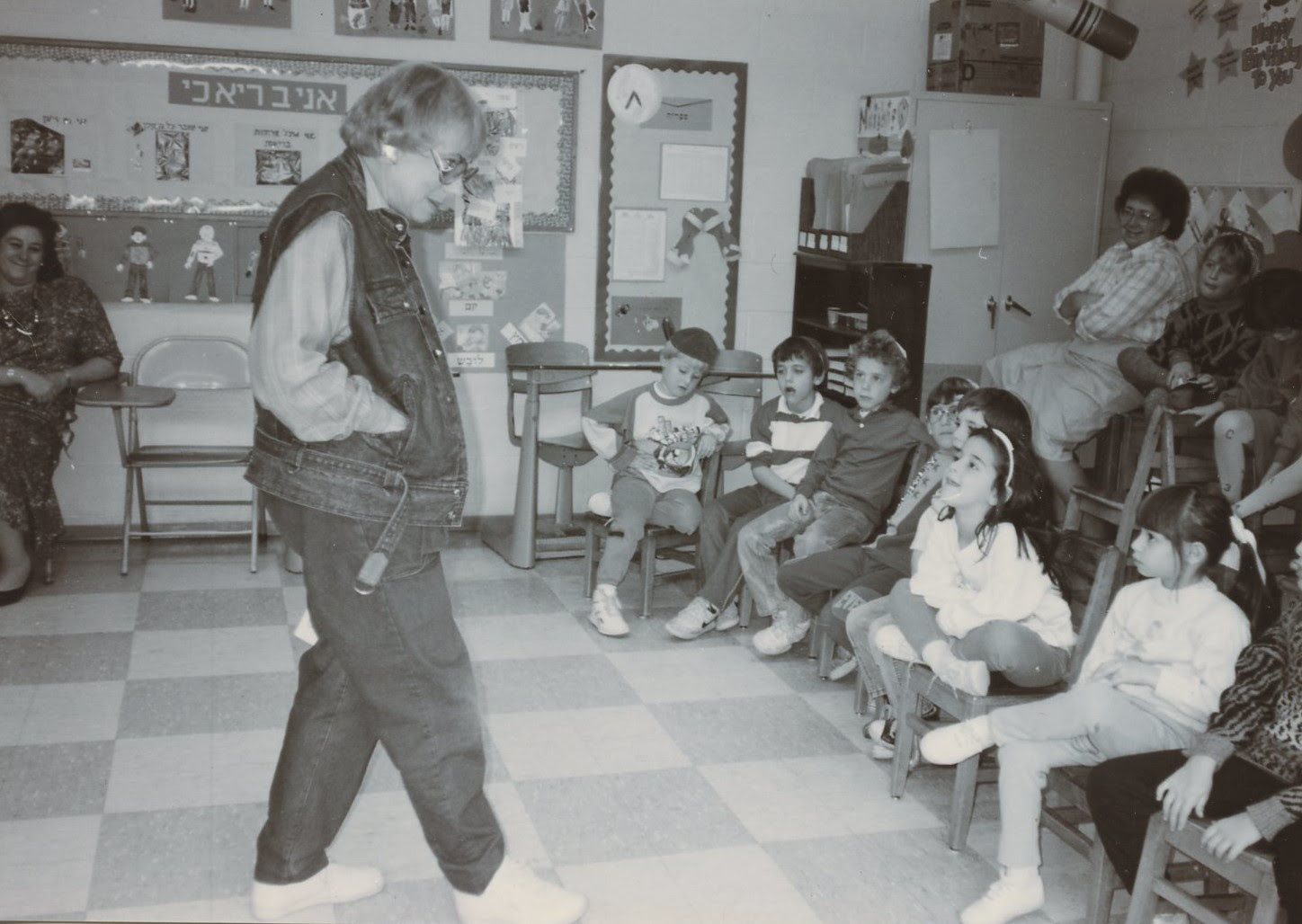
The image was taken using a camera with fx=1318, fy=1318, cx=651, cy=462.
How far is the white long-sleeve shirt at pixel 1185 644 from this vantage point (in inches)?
97.9

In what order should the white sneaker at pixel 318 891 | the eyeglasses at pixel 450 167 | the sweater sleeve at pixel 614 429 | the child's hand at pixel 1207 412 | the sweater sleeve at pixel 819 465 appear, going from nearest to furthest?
the eyeglasses at pixel 450 167, the white sneaker at pixel 318 891, the child's hand at pixel 1207 412, the sweater sleeve at pixel 819 465, the sweater sleeve at pixel 614 429

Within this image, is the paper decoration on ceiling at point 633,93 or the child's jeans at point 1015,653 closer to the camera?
the child's jeans at point 1015,653

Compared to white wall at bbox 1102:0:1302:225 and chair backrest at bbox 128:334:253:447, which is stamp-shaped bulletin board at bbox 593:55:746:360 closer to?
chair backrest at bbox 128:334:253:447

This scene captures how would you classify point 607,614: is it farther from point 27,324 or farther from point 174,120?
Result: point 174,120

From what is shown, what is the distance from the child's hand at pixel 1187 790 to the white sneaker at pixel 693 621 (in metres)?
2.18

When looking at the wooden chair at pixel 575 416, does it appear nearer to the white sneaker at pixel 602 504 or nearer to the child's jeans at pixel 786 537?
the white sneaker at pixel 602 504

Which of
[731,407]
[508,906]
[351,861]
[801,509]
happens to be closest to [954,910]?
[508,906]

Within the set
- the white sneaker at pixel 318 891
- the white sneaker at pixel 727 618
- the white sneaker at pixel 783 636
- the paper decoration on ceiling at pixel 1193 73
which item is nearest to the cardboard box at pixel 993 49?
the paper decoration on ceiling at pixel 1193 73

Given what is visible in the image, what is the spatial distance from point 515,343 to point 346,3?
1510 millimetres

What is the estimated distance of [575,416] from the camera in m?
5.71

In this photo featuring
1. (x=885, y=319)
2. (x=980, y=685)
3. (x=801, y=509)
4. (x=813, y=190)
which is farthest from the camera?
(x=813, y=190)

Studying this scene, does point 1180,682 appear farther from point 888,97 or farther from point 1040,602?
point 888,97

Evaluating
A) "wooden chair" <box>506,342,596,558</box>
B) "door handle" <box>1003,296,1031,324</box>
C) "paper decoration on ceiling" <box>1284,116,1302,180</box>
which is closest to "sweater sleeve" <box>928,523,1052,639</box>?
"wooden chair" <box>506,342,596,558</box>

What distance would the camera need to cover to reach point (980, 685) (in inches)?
113
